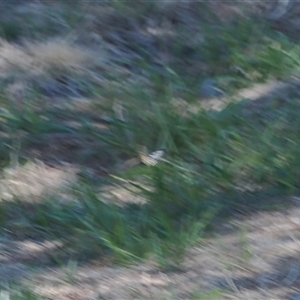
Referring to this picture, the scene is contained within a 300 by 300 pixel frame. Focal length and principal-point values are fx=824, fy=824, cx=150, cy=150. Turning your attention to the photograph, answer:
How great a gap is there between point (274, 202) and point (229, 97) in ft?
2.86

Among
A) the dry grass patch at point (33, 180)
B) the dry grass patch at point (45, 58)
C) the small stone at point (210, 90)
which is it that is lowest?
the dry grass patch at point (33, 180)

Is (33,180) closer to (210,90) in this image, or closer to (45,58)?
(45,58)

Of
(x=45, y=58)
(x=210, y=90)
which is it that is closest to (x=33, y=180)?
(x=45, y=58)

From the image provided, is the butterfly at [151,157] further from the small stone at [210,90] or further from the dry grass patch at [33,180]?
the small stone at [210,90]

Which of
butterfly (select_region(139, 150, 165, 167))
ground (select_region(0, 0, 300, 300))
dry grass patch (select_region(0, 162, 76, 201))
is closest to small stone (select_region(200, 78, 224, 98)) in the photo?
ground (select_region(0, 0, 300, 300))

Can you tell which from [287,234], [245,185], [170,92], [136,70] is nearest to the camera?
[287,234]

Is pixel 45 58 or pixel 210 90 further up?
pixel 210 90

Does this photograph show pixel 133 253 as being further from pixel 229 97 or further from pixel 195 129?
pixel 229 97

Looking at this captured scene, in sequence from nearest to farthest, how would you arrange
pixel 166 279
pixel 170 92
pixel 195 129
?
pixel 166 279 < pixel 195 129 < pixel 170 92

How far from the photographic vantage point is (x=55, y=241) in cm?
322

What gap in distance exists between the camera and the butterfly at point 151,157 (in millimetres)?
3631

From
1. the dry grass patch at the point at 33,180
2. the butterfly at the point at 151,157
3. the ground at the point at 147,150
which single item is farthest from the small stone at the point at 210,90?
the dry grass patch at the point at 33,180

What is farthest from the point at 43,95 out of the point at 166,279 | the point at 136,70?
the point at 166,279

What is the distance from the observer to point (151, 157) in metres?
3.66
